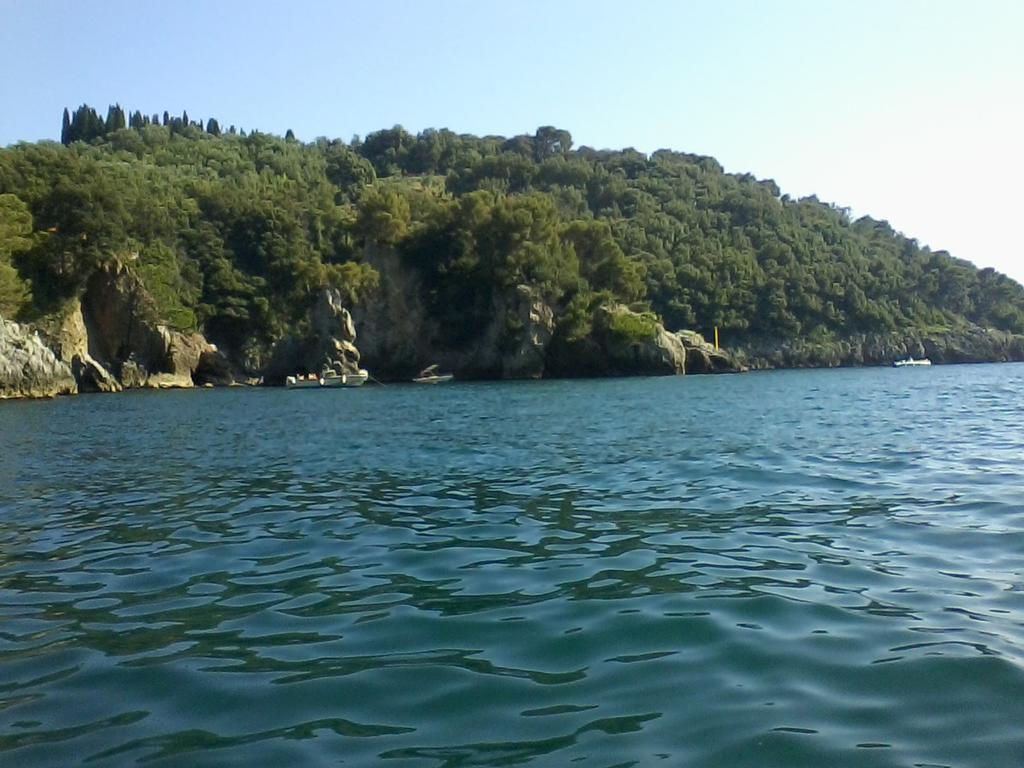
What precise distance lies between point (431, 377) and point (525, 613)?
A: 7560cm

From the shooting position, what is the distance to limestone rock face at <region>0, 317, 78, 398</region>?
54375 millimetres

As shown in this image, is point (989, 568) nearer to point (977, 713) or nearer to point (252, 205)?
point (977, 713)

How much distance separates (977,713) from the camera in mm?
5508

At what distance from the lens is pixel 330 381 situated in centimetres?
7319

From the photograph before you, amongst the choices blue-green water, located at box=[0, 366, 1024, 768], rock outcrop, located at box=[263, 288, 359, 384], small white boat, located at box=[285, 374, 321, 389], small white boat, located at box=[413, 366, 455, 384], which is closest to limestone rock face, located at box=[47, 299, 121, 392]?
small white boat, located at box=[285, 374, 321, 389]


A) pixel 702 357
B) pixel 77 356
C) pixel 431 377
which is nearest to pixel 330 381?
pixel 431 377

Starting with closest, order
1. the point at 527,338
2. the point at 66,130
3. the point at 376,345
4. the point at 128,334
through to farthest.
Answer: the point at 128,334
the point at 527,338
the point at 376,345
the point at 66,130

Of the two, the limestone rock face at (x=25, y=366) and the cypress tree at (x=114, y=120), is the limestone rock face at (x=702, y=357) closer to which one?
the limestone rock face at (x=25, y=366)

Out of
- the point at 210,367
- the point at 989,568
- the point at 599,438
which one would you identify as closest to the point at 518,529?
the point at 989,568

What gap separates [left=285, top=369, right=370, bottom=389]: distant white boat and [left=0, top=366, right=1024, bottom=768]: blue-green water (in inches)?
2169

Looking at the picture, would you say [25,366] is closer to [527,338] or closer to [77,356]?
[77,356]

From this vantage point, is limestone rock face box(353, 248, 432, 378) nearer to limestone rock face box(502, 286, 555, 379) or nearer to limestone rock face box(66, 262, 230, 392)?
limestone rock face box(502, 286, 555, 379)

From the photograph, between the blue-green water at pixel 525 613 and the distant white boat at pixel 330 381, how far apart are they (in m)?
55.1

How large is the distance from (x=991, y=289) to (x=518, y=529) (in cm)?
14543
